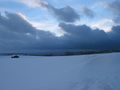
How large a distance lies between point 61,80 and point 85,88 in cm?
265

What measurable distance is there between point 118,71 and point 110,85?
2.97 m

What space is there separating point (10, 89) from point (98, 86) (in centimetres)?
465

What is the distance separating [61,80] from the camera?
11.8 meters

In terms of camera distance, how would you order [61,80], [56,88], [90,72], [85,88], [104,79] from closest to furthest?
1. [85,88]
2. [56,88]
3. [104,79]
4. [61,80]
5. [90,72]

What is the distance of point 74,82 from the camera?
35.3ft

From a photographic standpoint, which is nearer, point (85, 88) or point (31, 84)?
point (85, 88)

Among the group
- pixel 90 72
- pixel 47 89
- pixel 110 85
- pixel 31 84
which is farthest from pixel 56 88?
pixel 90 72

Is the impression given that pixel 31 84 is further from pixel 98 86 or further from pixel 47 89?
pixel 98 86

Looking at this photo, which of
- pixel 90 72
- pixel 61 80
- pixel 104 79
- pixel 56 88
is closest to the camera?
pixel 56 88

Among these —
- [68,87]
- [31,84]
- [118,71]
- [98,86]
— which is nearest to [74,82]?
[68,87]

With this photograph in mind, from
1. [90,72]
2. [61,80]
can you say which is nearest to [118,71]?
[90,72]

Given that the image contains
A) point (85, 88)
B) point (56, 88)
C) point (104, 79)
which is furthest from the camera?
point (104, 79)

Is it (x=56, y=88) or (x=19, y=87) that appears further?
(x=19, y=87)

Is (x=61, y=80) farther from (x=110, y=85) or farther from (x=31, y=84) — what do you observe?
(x=110, y=85)
